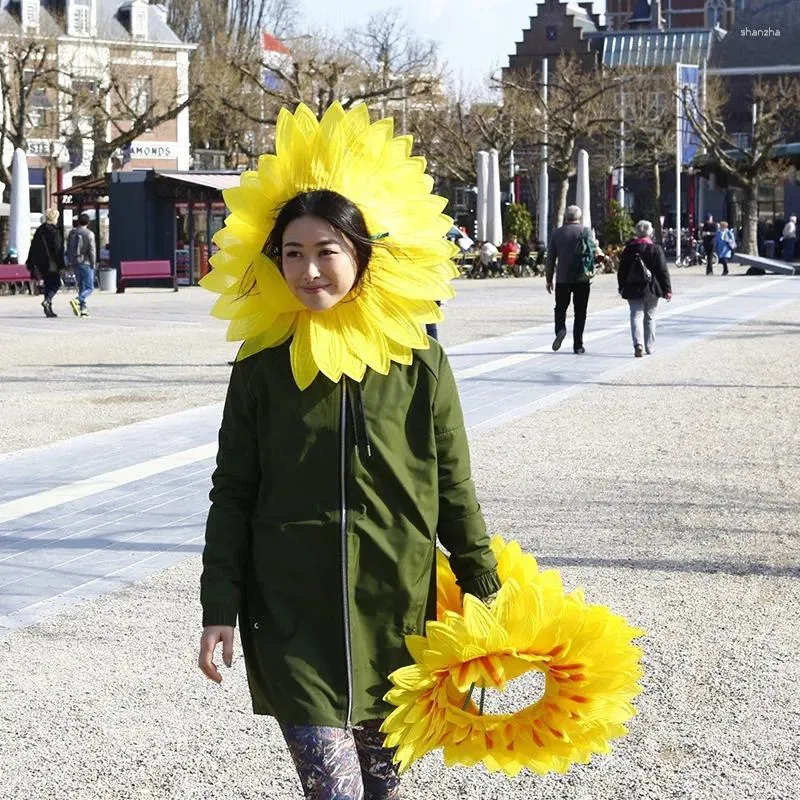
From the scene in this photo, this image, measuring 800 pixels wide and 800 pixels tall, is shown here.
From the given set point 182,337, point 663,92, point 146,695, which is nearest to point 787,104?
point 663,92

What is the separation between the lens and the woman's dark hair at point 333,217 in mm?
2896

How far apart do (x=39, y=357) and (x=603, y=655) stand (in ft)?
49.4

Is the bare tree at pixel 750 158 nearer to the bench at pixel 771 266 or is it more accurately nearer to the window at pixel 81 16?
the bench at pixel 771 266

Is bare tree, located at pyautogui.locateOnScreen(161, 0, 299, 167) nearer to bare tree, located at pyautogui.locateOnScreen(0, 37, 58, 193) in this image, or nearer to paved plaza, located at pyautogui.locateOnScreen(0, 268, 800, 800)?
bare tree, located at pyautogui.locateOnScreen(0, 37, 58, 193)

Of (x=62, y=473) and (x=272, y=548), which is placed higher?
(x=272, y=548)

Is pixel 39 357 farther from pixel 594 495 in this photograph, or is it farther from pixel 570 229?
pixel 594 495

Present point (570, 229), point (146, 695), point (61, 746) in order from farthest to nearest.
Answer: point (570, 229), point (146, 695), point (61, 746)

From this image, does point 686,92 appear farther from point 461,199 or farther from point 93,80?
point 461,199

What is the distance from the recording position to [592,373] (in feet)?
49.6

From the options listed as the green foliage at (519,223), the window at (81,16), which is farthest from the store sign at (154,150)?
the green foliage at (519,223)

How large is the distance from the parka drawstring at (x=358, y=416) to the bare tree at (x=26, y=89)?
3710 cm

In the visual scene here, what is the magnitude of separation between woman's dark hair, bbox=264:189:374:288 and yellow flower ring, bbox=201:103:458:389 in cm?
1

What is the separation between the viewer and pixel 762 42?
90.7 metres

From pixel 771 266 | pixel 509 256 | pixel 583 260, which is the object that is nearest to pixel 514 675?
pixel 583 260
